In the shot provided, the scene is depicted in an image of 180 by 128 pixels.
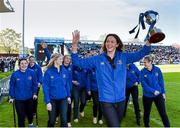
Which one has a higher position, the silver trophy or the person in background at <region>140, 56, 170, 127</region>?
the silver trophy

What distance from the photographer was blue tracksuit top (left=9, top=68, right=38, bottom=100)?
10367 mm

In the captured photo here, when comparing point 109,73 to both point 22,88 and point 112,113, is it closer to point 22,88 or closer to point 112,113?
point 112,113

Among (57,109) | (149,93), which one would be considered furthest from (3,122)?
(149,93)

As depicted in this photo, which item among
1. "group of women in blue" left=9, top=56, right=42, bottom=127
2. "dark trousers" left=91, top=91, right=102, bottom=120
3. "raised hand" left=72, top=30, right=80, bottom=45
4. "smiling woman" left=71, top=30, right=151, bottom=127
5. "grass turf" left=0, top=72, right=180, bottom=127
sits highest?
"raised hand" left=72, top=30, right=80, bottom=45

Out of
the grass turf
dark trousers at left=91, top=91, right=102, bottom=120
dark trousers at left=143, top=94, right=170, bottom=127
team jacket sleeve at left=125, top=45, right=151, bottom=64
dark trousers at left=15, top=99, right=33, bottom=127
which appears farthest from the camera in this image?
the grass turf

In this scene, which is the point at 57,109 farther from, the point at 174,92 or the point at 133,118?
the point at 174,92

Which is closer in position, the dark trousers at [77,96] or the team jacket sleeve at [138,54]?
the team jacket sleeve at [138,54]

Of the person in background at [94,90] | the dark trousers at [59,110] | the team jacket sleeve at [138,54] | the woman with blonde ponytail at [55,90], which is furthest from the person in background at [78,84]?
the team jacket sleeve at [138,54]

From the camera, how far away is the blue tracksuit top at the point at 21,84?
34.0 ft

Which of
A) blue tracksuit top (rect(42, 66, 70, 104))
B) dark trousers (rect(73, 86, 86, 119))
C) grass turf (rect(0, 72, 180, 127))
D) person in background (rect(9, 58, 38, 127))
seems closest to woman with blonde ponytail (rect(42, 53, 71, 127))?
blue tracksuit top (rect(42, 66, 70, 104))

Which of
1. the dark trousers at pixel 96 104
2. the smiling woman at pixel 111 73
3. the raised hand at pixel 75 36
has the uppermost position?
the raised hand at pixel 75 36

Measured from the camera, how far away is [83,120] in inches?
507

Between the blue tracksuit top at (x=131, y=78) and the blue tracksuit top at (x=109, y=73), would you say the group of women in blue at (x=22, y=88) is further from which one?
the blue tracksuit top at (x=109, y=73)

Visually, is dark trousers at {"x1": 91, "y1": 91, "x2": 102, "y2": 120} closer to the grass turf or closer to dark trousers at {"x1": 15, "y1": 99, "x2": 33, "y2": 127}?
the grass turf
